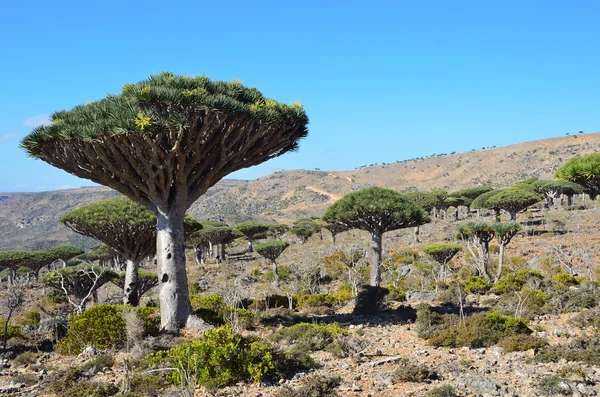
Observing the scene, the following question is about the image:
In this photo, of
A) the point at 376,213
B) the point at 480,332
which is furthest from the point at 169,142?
the point at 376,213

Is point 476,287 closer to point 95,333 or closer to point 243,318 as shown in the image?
point 243,318

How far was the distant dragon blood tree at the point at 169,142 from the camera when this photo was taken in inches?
344

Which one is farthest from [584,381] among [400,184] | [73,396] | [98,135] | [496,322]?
[400,184]

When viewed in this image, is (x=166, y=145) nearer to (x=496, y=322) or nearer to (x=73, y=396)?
(x=73, y=396)

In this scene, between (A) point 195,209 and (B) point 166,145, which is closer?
(B) point 166,145

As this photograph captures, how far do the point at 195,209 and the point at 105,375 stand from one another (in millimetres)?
91156

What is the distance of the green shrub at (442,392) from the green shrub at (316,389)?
1.21m

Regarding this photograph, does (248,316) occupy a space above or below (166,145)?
below

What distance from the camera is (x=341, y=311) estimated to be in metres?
14.8

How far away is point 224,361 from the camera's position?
6812 mm

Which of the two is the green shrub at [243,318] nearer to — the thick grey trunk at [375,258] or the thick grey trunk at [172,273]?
the thick grey trunk at [172,273]

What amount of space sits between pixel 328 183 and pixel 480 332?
308ft

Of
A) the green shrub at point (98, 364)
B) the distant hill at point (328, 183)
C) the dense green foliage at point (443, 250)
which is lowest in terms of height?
the green shrub at point (98, 364)

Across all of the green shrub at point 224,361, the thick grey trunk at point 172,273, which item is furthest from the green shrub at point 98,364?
the thick grey trunk at point 172,273
